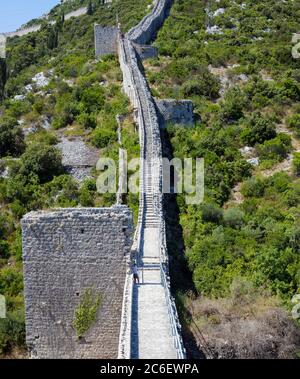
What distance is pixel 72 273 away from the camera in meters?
14.7

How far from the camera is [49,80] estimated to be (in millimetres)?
41969

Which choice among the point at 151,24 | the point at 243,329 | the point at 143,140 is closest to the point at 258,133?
the point at 143,140

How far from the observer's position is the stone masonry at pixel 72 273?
14453mm

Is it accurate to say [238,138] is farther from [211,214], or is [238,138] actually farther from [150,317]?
[150,317]

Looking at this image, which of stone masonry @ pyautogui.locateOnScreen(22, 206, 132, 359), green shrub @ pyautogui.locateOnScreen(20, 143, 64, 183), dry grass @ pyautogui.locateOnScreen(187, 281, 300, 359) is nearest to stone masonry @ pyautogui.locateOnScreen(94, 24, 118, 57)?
green shrub @ pyautogui.locateOnScreen(20, 143, 64, 183)

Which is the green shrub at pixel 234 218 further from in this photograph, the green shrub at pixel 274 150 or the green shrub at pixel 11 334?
the green shrub at pixel 11 334

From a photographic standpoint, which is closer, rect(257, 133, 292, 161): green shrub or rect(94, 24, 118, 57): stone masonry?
rect(257, 133, 292, 161): green shrub

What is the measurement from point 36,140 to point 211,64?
1820 centimetres

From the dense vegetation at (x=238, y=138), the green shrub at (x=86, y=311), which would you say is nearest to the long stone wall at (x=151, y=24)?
the dense vegetation at (x=238, y=138)

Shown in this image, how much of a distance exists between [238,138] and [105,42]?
15.5 metres

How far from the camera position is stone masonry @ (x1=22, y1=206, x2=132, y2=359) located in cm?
1445

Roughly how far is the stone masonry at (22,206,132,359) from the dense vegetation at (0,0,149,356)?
1575 millimetres

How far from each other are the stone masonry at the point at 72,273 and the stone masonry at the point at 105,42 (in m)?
30.4

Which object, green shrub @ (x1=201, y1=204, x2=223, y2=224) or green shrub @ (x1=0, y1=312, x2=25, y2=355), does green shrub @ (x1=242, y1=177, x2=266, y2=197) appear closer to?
green shrub @ (x1=201, y1=204, x2=223, y2=224)
